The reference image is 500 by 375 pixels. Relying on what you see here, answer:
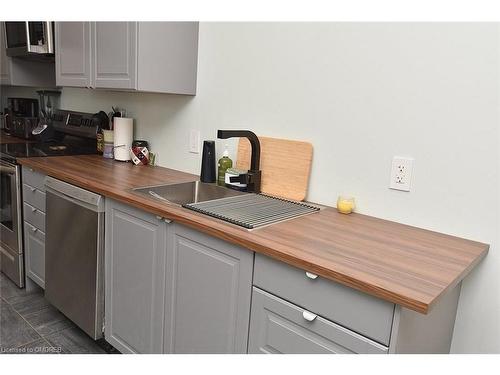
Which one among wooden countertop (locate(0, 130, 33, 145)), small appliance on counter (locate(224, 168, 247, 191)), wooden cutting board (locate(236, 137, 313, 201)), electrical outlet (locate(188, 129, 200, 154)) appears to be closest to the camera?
wooden cutting board (locate(236, 137, 313, 201))

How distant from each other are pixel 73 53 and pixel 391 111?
6.14 feet

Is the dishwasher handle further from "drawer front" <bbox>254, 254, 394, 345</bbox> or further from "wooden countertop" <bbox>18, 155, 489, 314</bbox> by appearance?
"drawer front" <bbox>254, 254, 394, 345</bbox>

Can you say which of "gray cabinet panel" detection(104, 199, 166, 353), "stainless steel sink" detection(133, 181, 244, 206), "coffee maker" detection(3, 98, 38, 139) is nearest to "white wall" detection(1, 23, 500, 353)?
"stainless steel sink" detection(133, 181, 244, 206)

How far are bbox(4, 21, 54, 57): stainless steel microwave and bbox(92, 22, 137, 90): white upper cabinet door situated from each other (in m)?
0.55

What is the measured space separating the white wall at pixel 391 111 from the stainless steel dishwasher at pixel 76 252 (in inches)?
31.7

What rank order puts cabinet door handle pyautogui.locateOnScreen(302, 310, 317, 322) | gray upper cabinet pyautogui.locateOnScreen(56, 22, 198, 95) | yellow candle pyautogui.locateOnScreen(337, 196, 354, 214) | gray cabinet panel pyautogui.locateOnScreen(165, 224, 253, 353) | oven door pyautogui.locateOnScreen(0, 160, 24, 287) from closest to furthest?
cabinet door handle pyautogui.locateOnScreen(302, 310, 317, 322), gray cabinet panel pyautogui.locateOnScreen(165, 224, 253, 353), yellow candle pyautogui.locateOnScreen(337, 196, 354, 214), gray upper cabinet pyautogui.locateOnScreen(56, 22, 198, 95), oven door pyautogui.locateOnScreen(0, 160, 24, 287)

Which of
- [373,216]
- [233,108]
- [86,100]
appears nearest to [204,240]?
[373,216]

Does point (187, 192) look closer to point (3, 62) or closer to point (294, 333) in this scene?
point (294, 333)

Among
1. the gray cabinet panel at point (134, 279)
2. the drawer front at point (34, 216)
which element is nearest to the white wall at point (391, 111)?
the gray cabinet panel at point (134, 279)

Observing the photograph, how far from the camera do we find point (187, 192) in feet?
6.30

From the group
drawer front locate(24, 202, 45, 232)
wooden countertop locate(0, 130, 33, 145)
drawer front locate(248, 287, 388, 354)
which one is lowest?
drawer front locate(24, 202, 45, 232)

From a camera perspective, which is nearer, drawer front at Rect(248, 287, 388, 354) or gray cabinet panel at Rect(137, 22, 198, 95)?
drawer front at Rect(248, 287, 388, 354)

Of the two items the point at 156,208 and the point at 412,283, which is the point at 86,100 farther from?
the point at 412,283

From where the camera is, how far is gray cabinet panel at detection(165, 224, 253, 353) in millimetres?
1234
